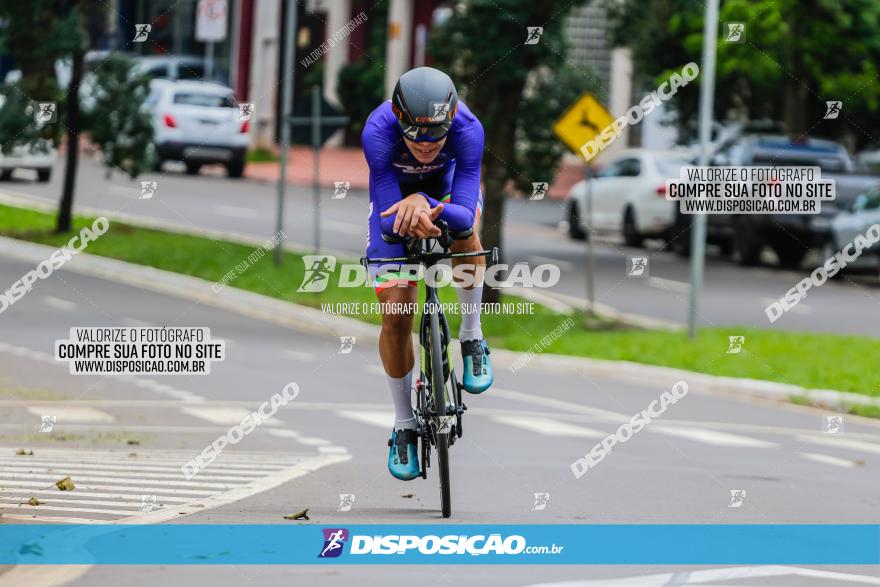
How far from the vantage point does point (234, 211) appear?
3562 centimetres

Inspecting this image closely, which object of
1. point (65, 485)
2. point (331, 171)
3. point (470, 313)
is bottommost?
point (331, 171)

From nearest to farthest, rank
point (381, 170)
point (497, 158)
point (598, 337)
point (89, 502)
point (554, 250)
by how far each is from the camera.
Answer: point (381, 170), point (89, 502), point (598, 337), point (497, 158), point (554, 250)

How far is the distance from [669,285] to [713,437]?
14.8 metres

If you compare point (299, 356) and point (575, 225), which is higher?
point (299, 356)

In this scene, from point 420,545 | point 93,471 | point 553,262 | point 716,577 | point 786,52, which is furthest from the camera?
point 786,52

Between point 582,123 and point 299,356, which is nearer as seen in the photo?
point 299,356

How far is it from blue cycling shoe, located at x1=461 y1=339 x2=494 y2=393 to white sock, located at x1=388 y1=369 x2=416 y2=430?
0.27 m

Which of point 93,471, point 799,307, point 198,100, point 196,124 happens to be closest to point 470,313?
point 93,471

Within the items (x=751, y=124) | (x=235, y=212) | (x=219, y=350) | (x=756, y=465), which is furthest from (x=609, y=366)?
(x=751, y=124)

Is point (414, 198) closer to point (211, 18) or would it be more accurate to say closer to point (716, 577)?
point (716, 577)

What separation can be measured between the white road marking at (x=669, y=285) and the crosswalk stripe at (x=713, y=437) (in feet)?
44.0

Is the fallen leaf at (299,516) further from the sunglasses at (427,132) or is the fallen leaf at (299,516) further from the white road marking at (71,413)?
the white road marking at (71,413)

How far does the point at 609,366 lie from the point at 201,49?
40349 millimetres

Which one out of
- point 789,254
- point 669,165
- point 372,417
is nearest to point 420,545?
point 372,417
